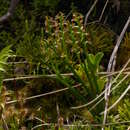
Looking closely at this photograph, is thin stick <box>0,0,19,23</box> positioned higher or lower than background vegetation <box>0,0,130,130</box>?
higher

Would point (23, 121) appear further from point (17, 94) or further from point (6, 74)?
point (6, 74)

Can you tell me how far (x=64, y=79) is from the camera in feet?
6.14

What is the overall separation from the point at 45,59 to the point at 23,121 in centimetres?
37

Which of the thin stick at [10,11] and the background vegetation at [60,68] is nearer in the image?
the background vegetation at [60,68]

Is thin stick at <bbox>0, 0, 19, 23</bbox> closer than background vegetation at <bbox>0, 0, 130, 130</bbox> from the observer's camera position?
No

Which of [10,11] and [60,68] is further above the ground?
[10,11]

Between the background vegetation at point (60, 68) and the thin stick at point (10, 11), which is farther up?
the thin stick at point (10, 11)

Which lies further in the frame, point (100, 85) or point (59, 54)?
point (59, 54)

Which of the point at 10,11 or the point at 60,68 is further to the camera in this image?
the point at 10,11

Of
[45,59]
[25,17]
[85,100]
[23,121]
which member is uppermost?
[25,17]

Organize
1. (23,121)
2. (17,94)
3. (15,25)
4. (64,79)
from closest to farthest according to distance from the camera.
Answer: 1. (64,79)
2. (23,121)
3. (17,94)
4. (15,25)

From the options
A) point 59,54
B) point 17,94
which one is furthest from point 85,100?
point 17,94

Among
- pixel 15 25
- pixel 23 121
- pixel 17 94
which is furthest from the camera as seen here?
pixel 15 25

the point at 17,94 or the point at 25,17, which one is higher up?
the point at 25,17
